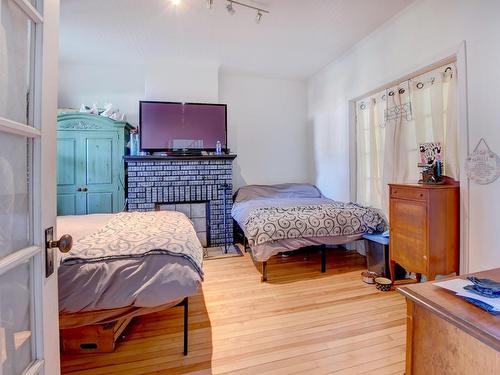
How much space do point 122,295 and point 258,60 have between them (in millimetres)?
3592

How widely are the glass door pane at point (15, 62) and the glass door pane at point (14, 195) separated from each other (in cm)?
7

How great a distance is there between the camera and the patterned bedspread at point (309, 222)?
2730mm

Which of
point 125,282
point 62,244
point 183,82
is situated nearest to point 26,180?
point 62,244

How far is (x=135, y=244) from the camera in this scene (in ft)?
5.22

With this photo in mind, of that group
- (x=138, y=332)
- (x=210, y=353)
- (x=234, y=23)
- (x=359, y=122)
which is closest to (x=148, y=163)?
(x=234, y=23)

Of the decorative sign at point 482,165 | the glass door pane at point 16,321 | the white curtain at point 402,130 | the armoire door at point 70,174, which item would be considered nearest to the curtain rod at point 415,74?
the white curtain at point 402,130

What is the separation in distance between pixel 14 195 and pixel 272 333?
1.76m

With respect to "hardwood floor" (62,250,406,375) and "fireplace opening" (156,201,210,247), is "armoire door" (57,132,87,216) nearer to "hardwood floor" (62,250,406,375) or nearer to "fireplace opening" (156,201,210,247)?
"fireplace opening" (156,201,210,247)

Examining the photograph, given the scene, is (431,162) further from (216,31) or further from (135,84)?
(135,84)

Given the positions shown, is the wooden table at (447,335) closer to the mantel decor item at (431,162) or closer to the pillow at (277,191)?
the mantel decor item at (431,162)

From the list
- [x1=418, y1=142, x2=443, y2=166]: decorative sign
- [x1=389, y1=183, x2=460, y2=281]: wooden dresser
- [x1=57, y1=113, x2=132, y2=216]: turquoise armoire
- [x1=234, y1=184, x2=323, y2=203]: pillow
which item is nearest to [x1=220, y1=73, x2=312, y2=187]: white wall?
[x1=234, y1=184, x2=323, y2=203]: pillow

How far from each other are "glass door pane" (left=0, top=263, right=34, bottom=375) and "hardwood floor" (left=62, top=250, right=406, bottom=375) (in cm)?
105

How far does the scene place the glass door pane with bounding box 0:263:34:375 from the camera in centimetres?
62

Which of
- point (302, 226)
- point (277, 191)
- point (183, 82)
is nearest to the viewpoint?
point (302, 226)
